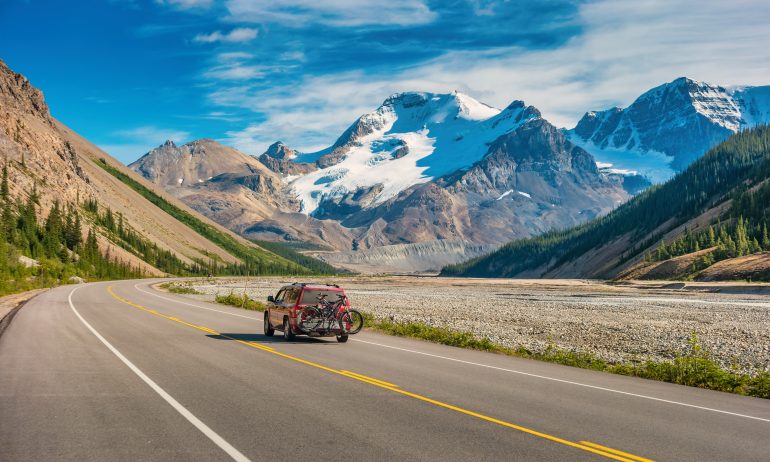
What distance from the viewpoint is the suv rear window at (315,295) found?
24453 millimetres

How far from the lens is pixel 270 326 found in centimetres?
2622

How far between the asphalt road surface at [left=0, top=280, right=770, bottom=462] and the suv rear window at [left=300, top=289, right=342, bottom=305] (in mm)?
3440

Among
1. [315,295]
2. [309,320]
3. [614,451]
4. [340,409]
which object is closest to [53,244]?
[315,295]

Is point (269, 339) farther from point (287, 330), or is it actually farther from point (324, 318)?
point (324, 318)

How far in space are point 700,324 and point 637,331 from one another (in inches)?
367

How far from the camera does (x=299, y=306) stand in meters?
24.1

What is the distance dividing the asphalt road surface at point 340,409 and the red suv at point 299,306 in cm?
285

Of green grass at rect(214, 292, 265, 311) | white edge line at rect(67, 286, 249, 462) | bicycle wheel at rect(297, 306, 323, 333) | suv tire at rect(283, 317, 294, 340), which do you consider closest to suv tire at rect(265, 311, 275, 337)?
suv tire at rect(283, 317, 294, 340)

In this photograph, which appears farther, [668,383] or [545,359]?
[545,359]

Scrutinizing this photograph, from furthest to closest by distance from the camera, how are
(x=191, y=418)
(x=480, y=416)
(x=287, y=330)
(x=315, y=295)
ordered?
1. (x=315, y=295)
2. (x=287, y=330)
3. (x=480, y=416)
4. (x=191, y=418)

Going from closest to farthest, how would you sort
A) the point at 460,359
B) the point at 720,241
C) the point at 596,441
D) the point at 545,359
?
the point at 596,441 < the point at 460,359 < the point at 545,359 < the point at 720,241

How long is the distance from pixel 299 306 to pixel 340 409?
1241cm

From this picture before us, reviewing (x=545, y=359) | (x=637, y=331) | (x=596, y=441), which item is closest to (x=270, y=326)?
(x=545, y=359)

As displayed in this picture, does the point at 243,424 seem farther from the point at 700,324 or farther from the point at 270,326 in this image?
the point at 700,324
